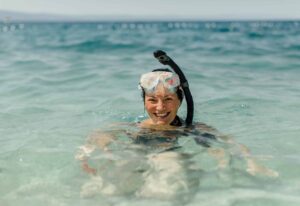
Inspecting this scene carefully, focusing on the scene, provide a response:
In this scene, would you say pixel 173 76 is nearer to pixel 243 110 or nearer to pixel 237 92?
pixel 243 110

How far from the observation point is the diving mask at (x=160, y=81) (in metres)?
5.10

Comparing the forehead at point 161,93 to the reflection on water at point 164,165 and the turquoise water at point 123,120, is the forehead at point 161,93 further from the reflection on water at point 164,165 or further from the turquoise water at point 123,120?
the turquoise water at point 123,120

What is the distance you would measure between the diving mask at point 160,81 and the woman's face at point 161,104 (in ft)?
0.16

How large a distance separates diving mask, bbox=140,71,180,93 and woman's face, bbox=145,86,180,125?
49 millimetres

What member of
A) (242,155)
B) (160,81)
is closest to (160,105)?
(160,81)

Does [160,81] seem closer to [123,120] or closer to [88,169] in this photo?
[88,169]

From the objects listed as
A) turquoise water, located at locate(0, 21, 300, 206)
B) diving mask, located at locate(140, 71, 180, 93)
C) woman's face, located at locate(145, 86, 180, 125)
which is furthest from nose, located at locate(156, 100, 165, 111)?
turquoise water, located at locate(0, 21, 300, 206)

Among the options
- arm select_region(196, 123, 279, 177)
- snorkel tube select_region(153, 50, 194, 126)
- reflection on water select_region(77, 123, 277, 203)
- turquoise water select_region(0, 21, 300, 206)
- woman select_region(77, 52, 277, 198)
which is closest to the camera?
reflection on water select_region(77, 123, 277, 203)

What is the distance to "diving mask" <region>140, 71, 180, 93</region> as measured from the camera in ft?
16.7

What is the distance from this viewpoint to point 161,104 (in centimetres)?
506

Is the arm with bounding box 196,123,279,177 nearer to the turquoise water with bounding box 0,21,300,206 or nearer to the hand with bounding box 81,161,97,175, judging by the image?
the turquoise water with bounding box 0,21,300,206

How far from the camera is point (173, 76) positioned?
5168 millimetres

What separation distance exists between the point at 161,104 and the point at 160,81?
254 mm

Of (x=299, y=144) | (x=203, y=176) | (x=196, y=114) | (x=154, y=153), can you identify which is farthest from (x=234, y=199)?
(x=196, y=114)
